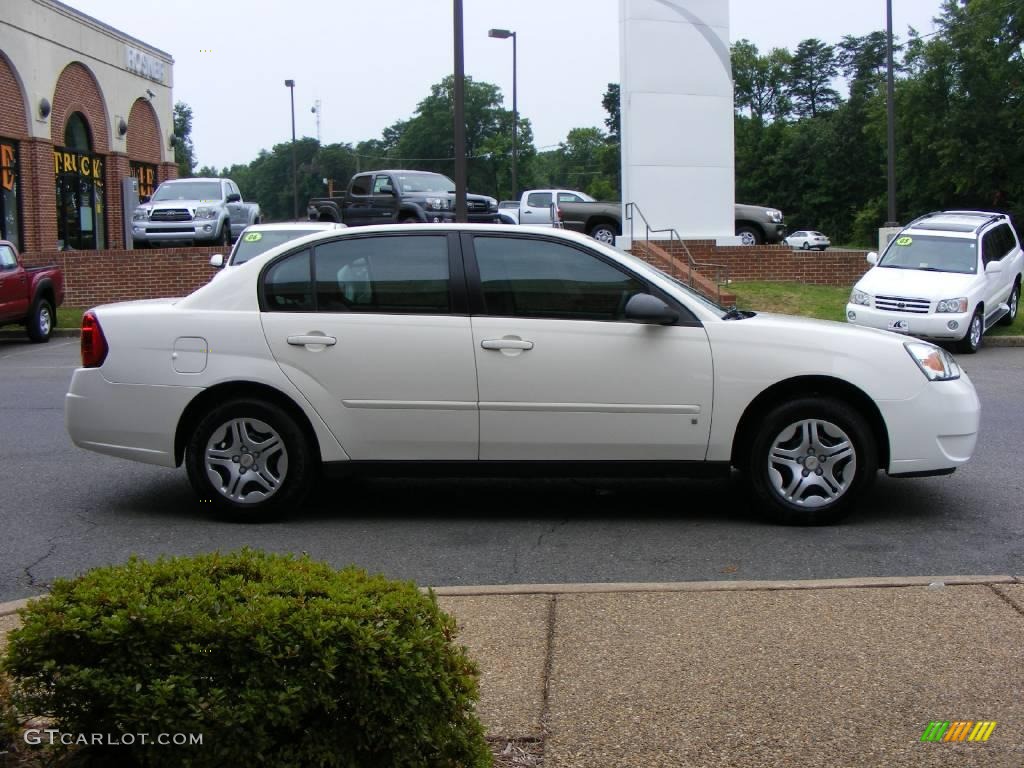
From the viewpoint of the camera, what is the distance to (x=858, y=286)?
1816 cm

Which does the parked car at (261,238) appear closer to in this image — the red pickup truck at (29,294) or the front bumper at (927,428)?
the red pickup truck at (29,294)

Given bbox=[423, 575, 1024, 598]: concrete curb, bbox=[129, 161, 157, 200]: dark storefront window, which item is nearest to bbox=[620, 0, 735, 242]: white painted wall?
bbox=[423, 575, 1024, 598]: concrete curb

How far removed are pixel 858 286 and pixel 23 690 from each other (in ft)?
54.4

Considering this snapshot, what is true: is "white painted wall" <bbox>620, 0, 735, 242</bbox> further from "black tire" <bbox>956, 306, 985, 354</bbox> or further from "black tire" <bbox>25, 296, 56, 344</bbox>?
"black tire" <bbox>25, 296, 56, 344</bbox>

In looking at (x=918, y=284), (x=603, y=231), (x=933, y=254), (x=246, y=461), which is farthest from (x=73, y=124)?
(x=246, y=461)

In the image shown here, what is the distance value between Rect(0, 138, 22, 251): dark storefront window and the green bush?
2997cm

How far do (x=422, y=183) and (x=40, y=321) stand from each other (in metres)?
11.9

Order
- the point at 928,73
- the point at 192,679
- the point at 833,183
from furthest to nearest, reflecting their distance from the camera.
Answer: the point at 833,183, the point at 928,73, the point at 192,679

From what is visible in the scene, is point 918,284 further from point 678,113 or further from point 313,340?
point 313,340

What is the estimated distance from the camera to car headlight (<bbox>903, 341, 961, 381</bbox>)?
6.86m

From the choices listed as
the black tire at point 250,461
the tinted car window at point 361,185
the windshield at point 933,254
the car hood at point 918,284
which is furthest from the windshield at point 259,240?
the tinted car window at point 361,185

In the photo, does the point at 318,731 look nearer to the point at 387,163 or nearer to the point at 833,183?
the point at 833,183

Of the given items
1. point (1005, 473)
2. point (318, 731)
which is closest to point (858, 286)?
point (1005, 473)

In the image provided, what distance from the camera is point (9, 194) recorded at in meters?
31.3
